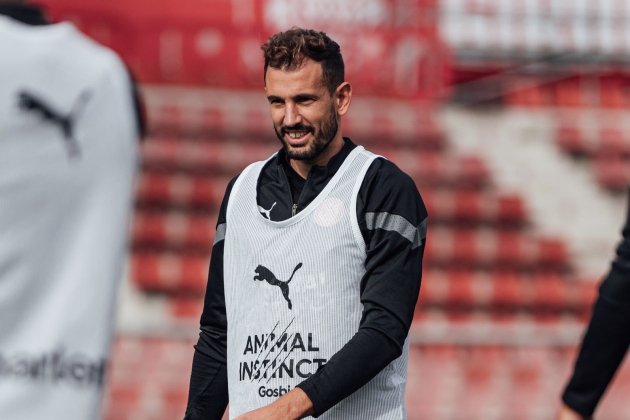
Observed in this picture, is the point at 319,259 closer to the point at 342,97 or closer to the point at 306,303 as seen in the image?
the point at 306,303

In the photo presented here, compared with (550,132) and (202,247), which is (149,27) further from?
(550,132)

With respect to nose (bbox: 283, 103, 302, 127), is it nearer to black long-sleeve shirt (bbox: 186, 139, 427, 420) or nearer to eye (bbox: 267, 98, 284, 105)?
eye (bbox: 267, 98, 284, 105)

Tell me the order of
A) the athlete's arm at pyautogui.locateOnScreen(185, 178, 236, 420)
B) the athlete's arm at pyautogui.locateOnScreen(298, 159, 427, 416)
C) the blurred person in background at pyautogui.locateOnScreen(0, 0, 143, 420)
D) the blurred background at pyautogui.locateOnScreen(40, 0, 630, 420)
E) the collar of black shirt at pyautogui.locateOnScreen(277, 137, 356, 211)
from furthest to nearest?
the blurred background at pyautogui.locateOnScreen(40, 0, 630, 420), the athlete's arm at pyautogui.locateOnScreen(185, 178, 236, 420), the collar of black shirt at pyautogui.locateOnScreen(277, 137, 356, 211), the athlete's arm at pyautogui.locateOnScreen(298, 159, 427, 416), the blurred person in background at pyautogui.locateOnScreen(0, 0, 143, 420)

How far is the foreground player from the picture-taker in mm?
3064

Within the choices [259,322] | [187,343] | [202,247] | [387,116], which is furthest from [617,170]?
[259,322]

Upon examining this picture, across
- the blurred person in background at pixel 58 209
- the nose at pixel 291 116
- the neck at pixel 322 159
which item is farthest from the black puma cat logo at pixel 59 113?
the neck at pixel 322 159

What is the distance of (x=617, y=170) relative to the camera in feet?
37.0

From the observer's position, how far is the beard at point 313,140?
3176 mm

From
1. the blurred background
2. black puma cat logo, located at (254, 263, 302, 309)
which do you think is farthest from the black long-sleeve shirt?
the blurred background

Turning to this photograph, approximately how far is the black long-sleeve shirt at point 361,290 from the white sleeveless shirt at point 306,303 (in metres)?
0.04

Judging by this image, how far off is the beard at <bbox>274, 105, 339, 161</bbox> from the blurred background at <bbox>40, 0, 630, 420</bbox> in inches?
193

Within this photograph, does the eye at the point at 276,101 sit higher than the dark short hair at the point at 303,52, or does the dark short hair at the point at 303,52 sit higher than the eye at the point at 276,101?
the dark short hair at the point at 303,52

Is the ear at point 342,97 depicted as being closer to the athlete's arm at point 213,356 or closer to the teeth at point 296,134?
the teeth at point 296,134

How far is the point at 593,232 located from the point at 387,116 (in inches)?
79.8
